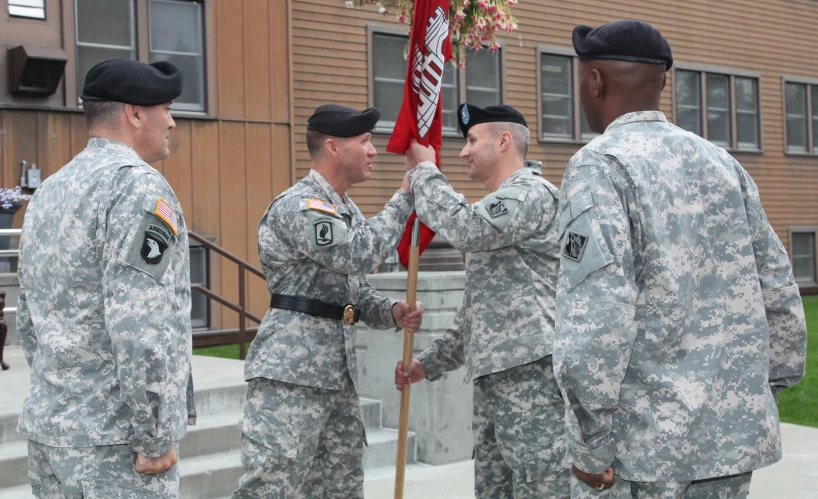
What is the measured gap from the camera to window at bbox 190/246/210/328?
11555 mm

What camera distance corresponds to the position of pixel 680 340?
7.83ft

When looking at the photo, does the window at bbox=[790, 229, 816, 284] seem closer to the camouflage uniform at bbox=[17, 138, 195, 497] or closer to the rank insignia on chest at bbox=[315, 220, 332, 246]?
the rank insignia on chest at bbox=[315, 220, 332, 246]

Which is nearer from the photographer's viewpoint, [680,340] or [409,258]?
[680,340]

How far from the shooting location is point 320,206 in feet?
12.4

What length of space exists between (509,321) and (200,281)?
845 cm

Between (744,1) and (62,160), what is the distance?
44.6ft

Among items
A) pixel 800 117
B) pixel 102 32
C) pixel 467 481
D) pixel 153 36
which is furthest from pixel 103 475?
pixel 800 117

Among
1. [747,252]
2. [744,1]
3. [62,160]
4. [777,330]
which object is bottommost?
[777,330]

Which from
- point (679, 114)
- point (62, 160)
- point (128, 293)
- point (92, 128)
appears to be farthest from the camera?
point (679, 114)

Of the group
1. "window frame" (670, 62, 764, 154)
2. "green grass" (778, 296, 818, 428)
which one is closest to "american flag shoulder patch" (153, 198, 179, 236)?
"green grass" (778, 296, 818, 428)

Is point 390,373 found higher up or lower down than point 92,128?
lower down

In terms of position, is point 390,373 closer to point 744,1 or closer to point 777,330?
point 777,330

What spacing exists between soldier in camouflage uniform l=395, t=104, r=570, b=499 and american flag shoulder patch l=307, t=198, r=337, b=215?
359 mm

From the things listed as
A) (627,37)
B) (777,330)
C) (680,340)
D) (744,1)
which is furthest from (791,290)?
→ (744,1)
